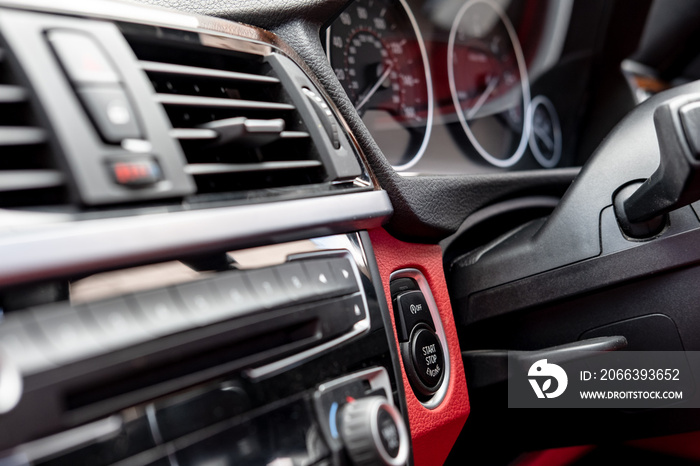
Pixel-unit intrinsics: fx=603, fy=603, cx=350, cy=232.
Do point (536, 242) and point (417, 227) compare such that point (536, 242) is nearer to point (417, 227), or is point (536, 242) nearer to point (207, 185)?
point (417, 227)

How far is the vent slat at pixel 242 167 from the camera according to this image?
19.7 inches

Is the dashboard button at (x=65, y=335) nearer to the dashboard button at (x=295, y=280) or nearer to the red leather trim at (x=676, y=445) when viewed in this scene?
the dashboard button at (x=295, y=280)

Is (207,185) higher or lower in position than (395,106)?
lower

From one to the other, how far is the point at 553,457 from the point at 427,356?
1.32 ft

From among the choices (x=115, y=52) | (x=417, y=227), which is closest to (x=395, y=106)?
(x=417, y=227)

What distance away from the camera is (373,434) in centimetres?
47

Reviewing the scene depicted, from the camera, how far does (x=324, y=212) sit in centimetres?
58

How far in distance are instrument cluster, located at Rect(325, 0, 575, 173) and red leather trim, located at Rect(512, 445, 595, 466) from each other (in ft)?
1.53

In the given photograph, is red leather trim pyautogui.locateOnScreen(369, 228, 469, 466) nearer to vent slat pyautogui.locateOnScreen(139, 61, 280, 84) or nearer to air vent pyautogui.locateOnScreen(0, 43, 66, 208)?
vent slat pyautogui.locateOnScreen(139, 61, 280, 84)

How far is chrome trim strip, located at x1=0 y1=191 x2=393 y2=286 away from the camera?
384 mm

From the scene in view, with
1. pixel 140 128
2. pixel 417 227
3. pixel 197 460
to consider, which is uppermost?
pixel 140 128

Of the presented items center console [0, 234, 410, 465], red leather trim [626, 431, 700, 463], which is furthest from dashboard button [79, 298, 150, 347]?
red leather trim [626, 431, 700, 463]

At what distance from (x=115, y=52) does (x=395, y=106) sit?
21.9 inches

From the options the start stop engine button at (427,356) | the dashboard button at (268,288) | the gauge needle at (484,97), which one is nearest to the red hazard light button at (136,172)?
the dashboard button at (268,288)
